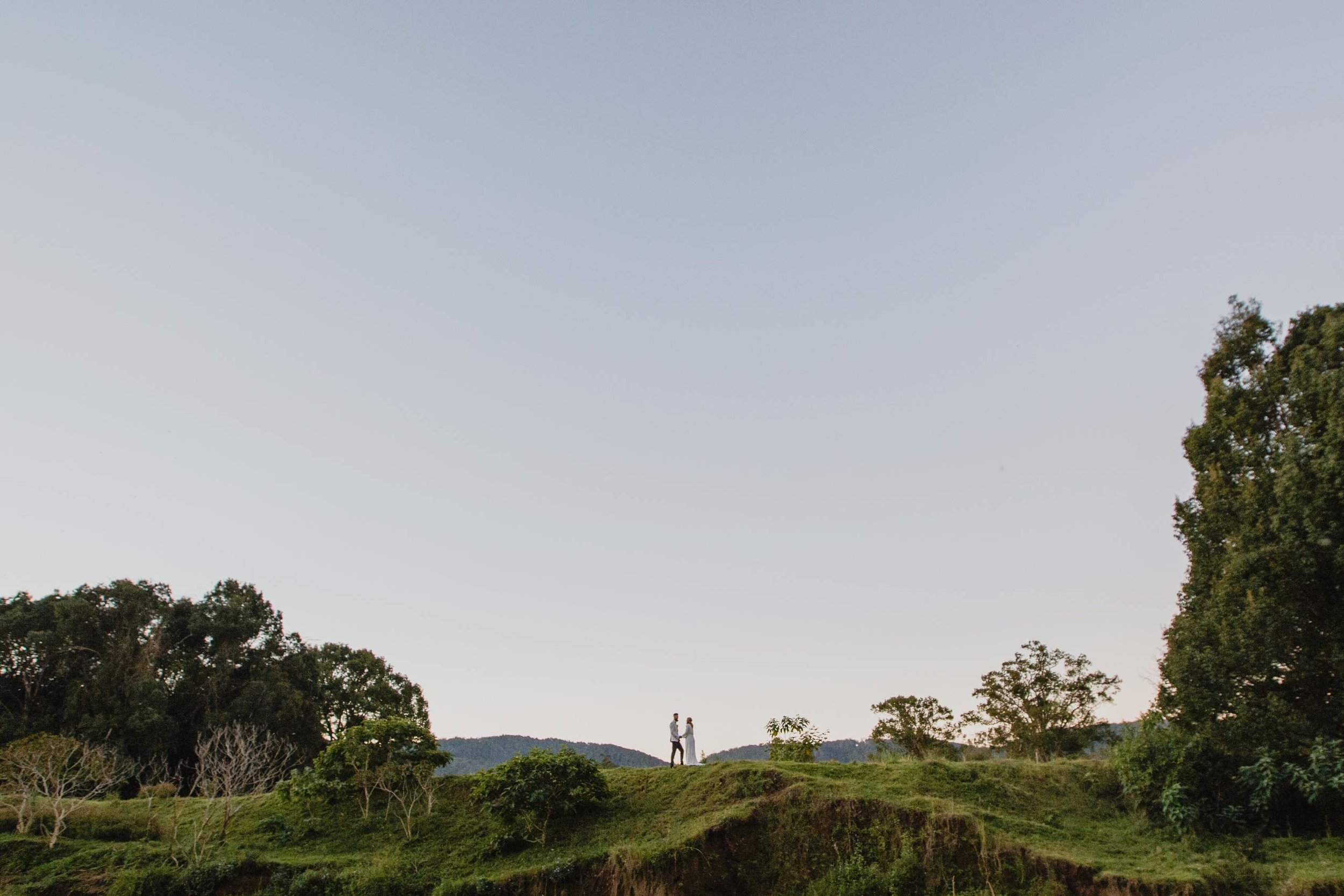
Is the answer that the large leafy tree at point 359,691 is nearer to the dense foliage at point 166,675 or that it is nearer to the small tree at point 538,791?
the dense foliage at point 166,675

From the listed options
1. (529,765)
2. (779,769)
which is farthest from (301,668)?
(779,769)

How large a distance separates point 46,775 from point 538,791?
593 inches

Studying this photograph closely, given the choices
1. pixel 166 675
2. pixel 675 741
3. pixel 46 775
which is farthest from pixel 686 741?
pixel 166 675

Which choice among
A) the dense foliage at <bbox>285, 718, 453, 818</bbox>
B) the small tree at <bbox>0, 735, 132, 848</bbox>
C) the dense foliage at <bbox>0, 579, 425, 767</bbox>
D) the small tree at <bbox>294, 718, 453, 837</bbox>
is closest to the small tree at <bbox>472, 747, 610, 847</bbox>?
the small tree at <bbox>294, 718, 453, 837</bbox>

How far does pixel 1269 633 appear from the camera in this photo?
58.2 feet

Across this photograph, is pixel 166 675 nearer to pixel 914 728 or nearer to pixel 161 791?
pixel 161 791

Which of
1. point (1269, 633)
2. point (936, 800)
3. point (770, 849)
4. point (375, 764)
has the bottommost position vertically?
point (770, 849)

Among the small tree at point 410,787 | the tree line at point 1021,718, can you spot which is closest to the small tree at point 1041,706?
the tree line at point 1021,718

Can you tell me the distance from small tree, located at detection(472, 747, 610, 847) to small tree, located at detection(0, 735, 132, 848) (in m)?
11.3

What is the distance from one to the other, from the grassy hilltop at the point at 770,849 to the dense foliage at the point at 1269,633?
1180 millimetres

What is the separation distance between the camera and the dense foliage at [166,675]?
3372 cm

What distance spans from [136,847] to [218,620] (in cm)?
2111

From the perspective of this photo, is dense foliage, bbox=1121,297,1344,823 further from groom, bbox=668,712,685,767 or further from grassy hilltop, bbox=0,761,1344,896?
groom, bbox=668,712,685,767

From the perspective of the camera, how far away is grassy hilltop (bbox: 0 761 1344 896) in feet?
50.8
